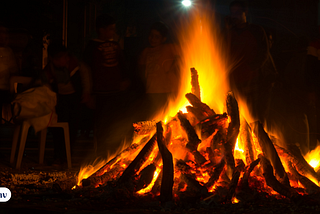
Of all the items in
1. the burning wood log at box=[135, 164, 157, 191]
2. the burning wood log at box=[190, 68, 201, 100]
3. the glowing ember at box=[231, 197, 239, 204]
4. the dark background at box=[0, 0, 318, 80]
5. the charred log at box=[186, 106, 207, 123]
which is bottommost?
the glowing ember at box=[231, 197, 239, 204]

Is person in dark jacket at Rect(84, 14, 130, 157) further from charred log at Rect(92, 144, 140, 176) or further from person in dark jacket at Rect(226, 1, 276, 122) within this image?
person in dark jacket at Rect(226, 1, 276, 122)

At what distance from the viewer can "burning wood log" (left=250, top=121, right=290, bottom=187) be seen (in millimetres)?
4452

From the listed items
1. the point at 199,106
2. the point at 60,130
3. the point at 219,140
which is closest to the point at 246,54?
the point at 199,106

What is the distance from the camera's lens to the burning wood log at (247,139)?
4.60 metres

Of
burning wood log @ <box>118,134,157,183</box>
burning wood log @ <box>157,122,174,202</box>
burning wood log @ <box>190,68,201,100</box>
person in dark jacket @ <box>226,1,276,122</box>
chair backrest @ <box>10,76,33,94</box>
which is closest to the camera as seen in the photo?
burning wood log @ <box>157,122,174,202</box>

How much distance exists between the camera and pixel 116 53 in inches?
252

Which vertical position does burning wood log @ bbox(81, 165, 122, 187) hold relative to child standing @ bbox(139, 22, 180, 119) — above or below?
below

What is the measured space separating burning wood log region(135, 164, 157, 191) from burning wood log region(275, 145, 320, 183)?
1.55m

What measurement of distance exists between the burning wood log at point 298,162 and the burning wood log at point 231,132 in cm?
67

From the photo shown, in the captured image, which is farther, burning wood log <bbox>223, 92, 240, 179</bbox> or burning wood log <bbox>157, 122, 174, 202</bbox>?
burning wood log <bbox>223, 92, 240, 179</bbox>

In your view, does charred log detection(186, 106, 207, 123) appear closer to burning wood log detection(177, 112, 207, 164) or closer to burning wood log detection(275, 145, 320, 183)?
burning wood log detection(177, 112, 207, 164)

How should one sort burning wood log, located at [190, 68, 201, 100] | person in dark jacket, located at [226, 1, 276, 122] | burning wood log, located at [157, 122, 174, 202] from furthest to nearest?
person in dark jacket, located at [226, 1, 276, 122] → burning wood log, located at [190, 68, 201, 100] → burning wood log, located at [157, 122, 174, 202]

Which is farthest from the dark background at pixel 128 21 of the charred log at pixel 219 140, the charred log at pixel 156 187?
the charred log at pixel 156 187

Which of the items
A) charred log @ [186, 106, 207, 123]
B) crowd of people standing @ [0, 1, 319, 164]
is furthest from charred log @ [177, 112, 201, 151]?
crowd of people standing @ [0, 1, 319, 164]
